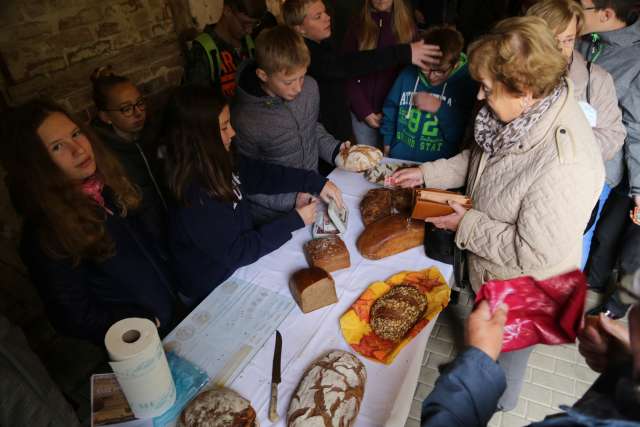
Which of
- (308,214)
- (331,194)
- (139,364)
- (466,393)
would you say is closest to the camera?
(466,393)

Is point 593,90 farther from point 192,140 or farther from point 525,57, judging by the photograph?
point 192,140

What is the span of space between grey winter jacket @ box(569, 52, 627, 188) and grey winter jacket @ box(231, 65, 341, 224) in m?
1.41

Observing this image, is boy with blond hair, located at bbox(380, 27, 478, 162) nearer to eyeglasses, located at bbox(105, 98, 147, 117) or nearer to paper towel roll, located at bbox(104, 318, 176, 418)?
eyeglasses, located at bbox(105, 98, 147, 117)

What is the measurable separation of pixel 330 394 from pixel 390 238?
0.76m

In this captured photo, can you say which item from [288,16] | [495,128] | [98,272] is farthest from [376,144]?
[98,272]

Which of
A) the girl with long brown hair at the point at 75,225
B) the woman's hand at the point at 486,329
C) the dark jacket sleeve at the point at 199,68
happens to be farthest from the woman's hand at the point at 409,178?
the dark jacket sleeve at the point at 199,68

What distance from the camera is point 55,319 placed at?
4.97 ft

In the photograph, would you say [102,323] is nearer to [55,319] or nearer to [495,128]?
[55,319]

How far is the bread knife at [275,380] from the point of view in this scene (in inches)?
47.7

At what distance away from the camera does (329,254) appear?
66.6 inches

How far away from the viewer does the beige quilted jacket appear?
136 centimetres

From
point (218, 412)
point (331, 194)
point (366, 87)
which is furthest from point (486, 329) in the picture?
point (366, 87)

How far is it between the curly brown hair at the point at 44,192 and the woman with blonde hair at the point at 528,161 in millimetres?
1438

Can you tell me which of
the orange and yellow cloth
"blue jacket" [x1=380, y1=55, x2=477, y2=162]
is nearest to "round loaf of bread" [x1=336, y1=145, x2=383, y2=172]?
"blue jacket" [x1=380, y1=55, x2=477, y2=162]
